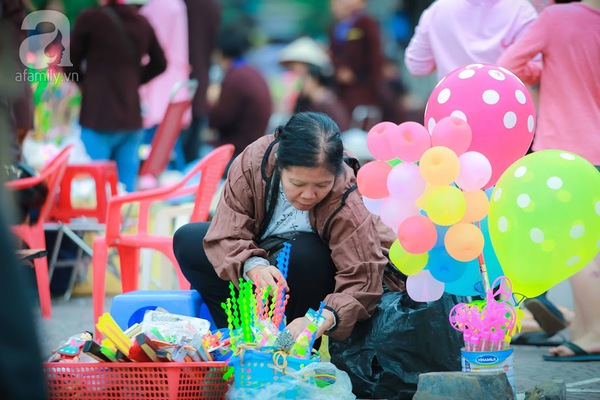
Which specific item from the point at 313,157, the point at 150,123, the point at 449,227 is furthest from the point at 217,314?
the point at 150,123

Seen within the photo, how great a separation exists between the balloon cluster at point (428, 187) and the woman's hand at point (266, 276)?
0.42 metres

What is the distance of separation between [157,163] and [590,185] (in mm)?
4104

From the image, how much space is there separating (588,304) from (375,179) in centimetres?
157

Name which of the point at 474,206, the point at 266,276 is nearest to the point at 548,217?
the point at 474,206

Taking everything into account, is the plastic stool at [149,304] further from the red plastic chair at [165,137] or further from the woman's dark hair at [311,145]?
the red plastic chair at [165,137]

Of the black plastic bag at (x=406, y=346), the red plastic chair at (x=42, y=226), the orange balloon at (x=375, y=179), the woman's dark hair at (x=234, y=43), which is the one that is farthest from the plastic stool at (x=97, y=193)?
the orange balloon at (x=375, y=179)

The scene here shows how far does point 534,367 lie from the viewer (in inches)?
162

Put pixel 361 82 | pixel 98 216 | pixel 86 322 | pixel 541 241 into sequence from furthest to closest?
pixel 361 82, pixel 98 216, pixel 86 322, pixel 541 241

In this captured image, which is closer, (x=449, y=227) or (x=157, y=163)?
(x=449, y=227)

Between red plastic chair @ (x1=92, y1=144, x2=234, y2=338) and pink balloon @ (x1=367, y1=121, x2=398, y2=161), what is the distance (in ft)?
5.31

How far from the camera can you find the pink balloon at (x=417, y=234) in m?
3.02

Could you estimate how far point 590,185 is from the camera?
3016 millimetres

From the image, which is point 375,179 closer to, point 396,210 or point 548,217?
point 396,210

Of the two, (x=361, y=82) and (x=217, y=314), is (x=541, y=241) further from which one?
(x=361, y=82)
